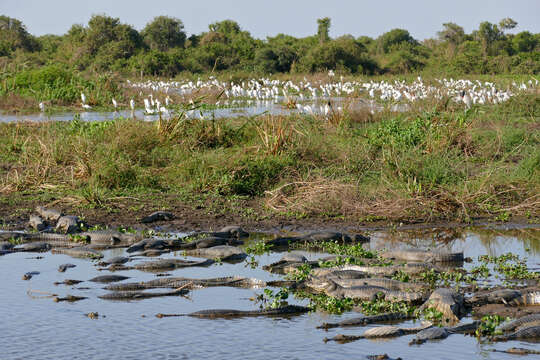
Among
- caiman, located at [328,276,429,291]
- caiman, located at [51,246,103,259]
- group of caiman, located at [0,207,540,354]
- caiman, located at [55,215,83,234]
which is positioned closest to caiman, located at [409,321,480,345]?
group of caiman, located at [0,207,540,354]

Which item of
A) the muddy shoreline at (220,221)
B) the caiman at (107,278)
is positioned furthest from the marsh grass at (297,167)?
the caiman at (107,278)

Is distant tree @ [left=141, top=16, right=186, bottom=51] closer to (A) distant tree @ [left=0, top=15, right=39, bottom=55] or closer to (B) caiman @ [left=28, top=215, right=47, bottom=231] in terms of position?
(A) distant tree @ [left=0, top=15, right=39, bottom=55]

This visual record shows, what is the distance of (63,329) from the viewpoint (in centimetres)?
560

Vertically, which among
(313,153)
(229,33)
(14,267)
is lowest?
(14,267)

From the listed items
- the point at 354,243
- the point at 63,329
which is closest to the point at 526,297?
the point at 354,243

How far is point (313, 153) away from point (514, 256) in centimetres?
495

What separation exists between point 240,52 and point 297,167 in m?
31.7

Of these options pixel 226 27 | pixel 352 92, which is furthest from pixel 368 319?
pixel 226 27

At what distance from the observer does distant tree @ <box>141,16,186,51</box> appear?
47312 mm

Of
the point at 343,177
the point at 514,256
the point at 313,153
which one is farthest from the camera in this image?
the point at 313,153

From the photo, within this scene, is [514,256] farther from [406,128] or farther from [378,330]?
[406,128]

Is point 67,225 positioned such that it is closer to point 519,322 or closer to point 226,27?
point 519,322

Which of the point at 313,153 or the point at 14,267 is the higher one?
the point at 313,153

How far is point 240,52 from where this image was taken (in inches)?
1677
